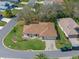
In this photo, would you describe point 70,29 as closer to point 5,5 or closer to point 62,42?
point 62,42

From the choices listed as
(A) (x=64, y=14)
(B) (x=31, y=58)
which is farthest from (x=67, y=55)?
(A) (x=64, y=14)

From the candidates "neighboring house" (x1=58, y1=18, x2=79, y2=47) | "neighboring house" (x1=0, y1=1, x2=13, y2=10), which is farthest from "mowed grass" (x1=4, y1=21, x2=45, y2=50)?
"neighboring house" (x1=0, y1=1, x2=13, y2=10)

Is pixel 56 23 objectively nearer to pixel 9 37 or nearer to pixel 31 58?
pixel 9 37

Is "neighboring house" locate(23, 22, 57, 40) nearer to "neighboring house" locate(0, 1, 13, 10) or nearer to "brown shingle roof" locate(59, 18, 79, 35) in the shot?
"brown shingle roof" locate(59, 18, 79, 35)

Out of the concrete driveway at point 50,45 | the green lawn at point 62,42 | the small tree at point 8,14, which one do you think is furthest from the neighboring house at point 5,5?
the concrete driveway at point 50,45

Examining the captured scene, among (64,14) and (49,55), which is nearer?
(49,55)

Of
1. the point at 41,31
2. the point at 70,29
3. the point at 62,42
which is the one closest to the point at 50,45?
the point at 62,42

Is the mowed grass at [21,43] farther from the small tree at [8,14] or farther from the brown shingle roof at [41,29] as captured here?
the small tree at [8,14]
